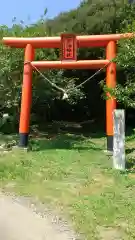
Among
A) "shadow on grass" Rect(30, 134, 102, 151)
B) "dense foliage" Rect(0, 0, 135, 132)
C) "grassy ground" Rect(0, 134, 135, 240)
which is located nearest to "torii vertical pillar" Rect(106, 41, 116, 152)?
"grassy ground" Rect(0, 134, 135, 240)

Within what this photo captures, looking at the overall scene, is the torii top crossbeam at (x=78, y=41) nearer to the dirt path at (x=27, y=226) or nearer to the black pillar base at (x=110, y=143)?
the black pillar base at (x=110, y=143)

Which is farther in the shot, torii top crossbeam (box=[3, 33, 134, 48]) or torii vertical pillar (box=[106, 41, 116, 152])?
torii top crossbeam (box=[3, 33, 134, 48])

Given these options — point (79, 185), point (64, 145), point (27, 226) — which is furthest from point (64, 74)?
point (27, 226)

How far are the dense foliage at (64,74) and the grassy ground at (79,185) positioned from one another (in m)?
3.56

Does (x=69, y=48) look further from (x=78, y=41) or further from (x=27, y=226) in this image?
(x=27, y=226)

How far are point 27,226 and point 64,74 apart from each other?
1311 cm

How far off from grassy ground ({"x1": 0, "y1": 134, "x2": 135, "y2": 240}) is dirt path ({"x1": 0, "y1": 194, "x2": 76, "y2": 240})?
269 mm

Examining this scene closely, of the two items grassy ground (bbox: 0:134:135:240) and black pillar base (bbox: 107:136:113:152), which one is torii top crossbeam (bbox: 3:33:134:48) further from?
grassy ground (bbox: 0:134:135:240)

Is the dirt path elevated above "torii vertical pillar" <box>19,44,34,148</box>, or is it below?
below

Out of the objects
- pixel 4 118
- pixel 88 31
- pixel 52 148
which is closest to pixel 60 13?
pixel 88 31

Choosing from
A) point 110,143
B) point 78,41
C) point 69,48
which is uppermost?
point 78,41

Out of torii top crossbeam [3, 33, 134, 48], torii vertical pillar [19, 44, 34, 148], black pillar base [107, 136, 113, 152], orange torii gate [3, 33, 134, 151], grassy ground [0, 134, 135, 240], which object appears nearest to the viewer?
grassy ground [0, 134, 135, 240]

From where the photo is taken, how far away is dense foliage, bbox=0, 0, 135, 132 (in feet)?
47.4

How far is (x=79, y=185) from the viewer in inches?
293
